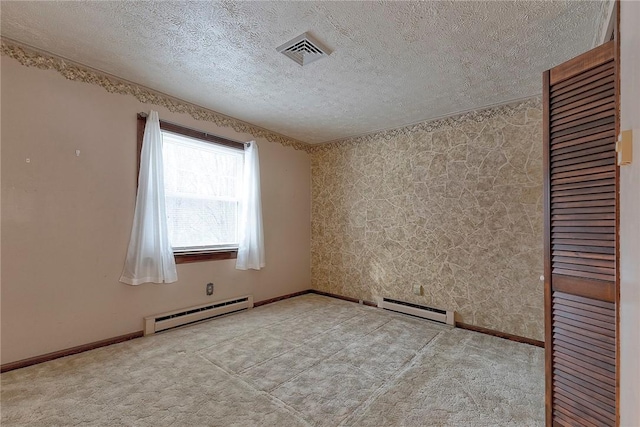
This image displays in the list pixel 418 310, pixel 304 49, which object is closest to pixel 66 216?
pixel 304 49

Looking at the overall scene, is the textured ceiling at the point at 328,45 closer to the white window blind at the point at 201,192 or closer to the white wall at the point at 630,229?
the white window blind at the point at 201,192

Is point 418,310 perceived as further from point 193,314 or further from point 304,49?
point 304,49

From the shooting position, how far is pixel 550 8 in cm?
167

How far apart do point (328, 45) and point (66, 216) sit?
2.54m

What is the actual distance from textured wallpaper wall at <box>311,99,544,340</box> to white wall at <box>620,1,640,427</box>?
2012mm

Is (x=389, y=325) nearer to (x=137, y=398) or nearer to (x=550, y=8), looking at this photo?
(x=137, y=398)

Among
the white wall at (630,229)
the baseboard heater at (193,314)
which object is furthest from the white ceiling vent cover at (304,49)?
the baseboard heater at (193,314)

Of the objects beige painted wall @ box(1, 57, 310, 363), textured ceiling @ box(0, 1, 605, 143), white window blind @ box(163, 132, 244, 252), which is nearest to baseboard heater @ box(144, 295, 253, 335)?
beige painted wall @ box(1, 57, 310, 363)

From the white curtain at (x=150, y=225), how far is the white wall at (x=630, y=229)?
3134 mm

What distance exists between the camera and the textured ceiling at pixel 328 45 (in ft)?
5.65

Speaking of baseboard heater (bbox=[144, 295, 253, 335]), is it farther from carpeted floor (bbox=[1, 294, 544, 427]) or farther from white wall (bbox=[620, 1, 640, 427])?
white wall (bbox=[620, 1, 640, 427])

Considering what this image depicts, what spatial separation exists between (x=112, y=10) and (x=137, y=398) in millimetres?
2441

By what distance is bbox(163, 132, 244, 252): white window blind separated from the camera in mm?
3082

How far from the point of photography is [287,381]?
6.66 ft
